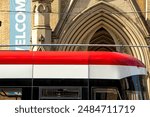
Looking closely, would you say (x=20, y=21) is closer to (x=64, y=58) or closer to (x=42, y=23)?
(x=42, y=23)

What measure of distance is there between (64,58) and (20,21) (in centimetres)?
1531

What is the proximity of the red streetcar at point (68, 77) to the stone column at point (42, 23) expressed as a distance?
1340 centimetres

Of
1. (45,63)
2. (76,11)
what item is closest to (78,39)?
(76,11)

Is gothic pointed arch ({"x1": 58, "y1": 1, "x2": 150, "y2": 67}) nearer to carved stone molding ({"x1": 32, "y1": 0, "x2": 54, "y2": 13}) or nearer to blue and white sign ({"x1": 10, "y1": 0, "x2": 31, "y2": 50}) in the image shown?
carved stone molding ({"x1": 32, "y1": 0, "x2": 54, "y2": 13})

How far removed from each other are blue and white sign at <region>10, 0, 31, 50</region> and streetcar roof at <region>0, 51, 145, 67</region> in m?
14.4

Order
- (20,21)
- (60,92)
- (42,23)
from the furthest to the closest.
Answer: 1. (20,21)
2. (42,23)
3. (60,92)

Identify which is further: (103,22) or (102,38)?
(102,38)

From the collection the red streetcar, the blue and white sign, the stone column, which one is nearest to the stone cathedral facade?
the stone column

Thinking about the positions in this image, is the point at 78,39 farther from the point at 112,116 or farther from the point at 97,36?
the point at 112,116

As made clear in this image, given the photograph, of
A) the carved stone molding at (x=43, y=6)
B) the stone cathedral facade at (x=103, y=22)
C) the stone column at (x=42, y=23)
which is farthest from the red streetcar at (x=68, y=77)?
the stone cathedral facade at (x=103, y=22)

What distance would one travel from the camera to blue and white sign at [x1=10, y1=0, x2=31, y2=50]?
86.9 feet

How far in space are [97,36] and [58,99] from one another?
18.6m

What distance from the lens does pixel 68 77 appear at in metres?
11.7

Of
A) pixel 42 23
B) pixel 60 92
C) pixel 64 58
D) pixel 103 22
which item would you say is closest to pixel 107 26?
pixel 103 22
